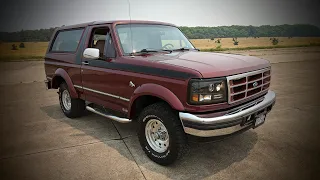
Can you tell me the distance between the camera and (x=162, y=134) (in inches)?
128

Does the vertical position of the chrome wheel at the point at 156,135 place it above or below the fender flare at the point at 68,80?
below

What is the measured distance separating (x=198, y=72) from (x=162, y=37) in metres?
1.84

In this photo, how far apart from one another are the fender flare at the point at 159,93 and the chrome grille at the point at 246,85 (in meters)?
0.64

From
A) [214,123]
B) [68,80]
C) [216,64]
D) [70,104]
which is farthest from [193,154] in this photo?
[70,104]

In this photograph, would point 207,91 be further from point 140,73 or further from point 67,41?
point 67,41

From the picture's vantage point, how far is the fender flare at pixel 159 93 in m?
2.74

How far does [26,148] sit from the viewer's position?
3.79 metres

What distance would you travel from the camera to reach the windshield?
3.73 m

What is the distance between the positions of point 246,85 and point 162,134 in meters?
1.33

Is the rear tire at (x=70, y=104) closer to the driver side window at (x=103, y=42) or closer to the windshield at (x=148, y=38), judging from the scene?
the driver side window at (x=103, y=42)

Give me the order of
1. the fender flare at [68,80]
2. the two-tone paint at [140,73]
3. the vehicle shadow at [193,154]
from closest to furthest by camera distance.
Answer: the two-tone paint at [140,73] → the vehicle shadow at [193,154] → the fender flare at [68,80]

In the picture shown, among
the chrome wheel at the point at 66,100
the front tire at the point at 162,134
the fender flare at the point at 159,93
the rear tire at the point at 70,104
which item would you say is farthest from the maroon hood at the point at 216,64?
the chrome wheel at the point at 66,100

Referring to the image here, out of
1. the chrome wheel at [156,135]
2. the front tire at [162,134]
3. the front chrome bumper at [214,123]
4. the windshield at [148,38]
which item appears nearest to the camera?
the front chrome bumper at [214,123]

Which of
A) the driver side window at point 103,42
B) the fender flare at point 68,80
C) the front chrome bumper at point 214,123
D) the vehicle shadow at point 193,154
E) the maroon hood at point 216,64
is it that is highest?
the driver side window at point 103,42
